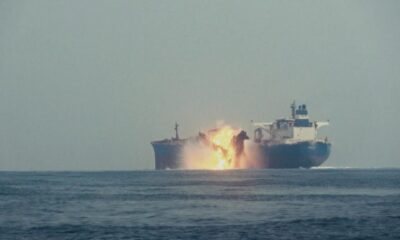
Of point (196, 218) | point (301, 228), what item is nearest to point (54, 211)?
point (196, 218)

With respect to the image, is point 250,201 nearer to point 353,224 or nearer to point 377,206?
Result: point 377,206

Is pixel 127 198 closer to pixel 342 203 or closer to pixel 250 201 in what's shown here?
pixel 250 201

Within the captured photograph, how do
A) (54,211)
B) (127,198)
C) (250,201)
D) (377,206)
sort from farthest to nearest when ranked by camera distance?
(127,198) → (250,201) → (377,206) → (54,211)

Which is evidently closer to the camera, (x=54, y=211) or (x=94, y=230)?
(x=94, y=230)

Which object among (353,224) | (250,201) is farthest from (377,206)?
(353,224)

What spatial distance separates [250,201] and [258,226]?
3103cm

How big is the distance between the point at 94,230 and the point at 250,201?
120ft

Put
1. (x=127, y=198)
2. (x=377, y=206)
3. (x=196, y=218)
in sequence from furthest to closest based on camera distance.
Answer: (x=127, y=198) → (x=377, y=206) → (x=196, y=218)

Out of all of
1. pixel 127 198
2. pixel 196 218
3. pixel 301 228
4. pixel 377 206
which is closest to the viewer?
pixel 301 228

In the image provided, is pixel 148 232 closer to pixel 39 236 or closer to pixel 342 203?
pixel 39 236

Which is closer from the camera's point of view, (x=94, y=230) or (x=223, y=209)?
(x=94, y=230)

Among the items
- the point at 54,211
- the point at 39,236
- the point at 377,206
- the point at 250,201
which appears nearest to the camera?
the point at 39,236

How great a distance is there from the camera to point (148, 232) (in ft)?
226

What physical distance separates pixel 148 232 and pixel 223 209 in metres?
23.0
